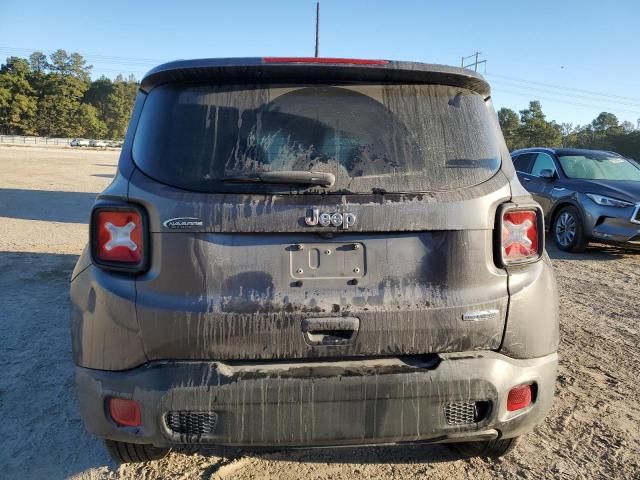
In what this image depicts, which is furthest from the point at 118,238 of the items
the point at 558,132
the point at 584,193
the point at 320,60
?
the point at 558,132

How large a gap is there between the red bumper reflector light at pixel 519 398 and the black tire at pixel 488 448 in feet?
1.37

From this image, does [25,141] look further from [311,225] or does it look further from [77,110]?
[311,225]

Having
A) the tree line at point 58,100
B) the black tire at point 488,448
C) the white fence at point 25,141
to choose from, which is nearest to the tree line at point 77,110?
the tree line at point 58,100

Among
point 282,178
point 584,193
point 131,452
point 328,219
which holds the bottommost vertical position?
point 131,452

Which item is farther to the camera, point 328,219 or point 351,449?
point 351,449

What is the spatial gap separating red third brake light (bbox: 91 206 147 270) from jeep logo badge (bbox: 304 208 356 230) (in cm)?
67

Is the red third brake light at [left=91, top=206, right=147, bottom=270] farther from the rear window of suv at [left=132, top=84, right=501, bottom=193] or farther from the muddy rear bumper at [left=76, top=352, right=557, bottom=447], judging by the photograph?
the muddy rear bumper at [left=76, top=352, right=557, bottom=447]

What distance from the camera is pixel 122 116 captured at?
109m

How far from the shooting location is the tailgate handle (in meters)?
2.04

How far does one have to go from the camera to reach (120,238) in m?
2.07

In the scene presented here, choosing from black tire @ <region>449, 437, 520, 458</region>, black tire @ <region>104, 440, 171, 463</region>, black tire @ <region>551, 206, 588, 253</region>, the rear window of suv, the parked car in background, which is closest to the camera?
the rear window of suv

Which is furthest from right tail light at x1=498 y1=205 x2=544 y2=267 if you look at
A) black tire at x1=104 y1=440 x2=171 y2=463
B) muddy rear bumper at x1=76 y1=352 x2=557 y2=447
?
black tire at x1=104 y1=440 x2=171 y2=463

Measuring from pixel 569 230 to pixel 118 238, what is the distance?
26.9ft

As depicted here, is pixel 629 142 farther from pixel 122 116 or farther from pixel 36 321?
pixel 122 116
